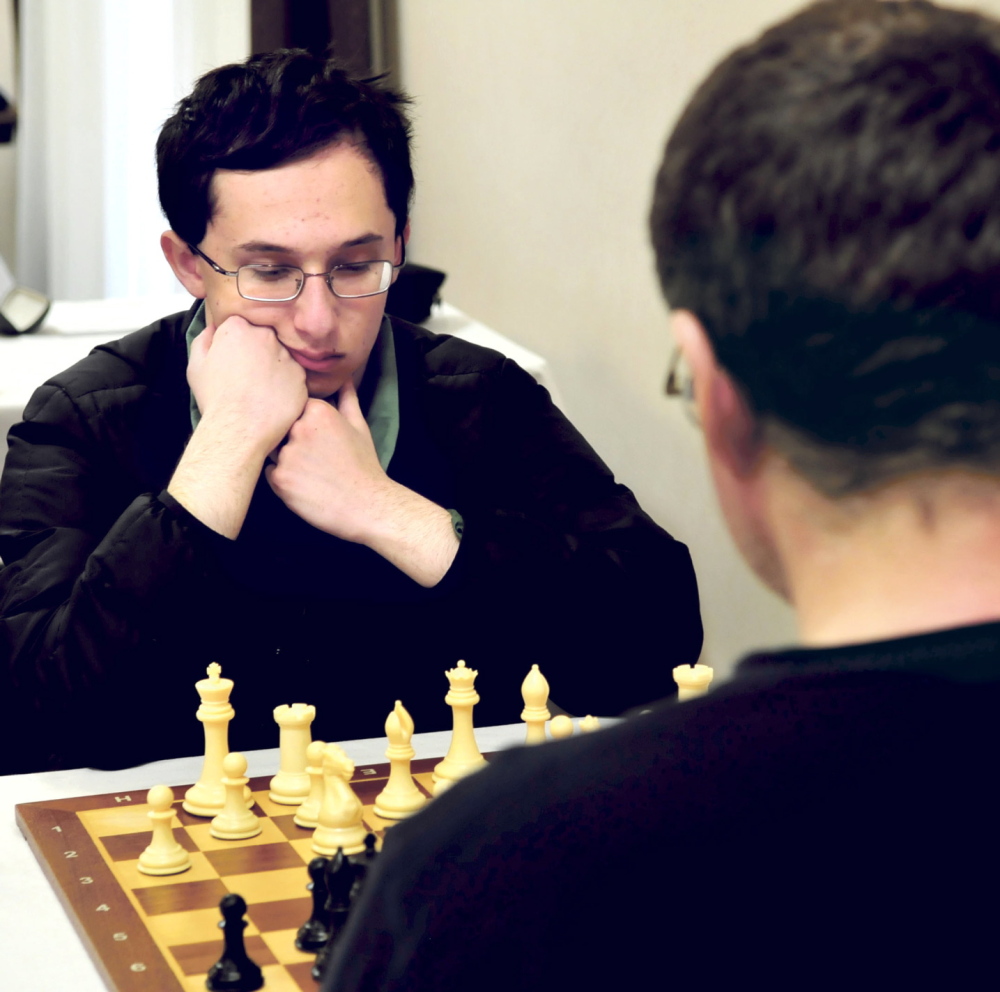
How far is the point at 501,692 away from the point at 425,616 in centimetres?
15

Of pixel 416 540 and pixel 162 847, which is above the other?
pixel 416 540

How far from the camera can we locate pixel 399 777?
1427 mm

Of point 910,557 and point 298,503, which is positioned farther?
point 298,503

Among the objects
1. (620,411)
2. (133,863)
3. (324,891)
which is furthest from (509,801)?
(620,411)

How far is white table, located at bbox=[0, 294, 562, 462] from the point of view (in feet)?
8.34

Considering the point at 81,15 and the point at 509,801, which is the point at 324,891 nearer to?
the point at 509,801

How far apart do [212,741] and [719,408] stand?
0.94 meters

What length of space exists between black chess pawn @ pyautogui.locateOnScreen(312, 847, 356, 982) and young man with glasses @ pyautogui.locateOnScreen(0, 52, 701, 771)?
62 centimetres

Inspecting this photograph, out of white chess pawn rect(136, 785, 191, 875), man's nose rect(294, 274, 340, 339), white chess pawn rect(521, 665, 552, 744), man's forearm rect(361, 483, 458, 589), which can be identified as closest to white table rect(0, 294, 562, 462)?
man's nose rect(294, 274, 340, 339)

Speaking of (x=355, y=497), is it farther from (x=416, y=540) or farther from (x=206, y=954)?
(x=206, y=954)

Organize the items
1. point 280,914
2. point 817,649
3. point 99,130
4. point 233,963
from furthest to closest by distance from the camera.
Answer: point 99,130, point 280,914, point 233,963, point 817,649

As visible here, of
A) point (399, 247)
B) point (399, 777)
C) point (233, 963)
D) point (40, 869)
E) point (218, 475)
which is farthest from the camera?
point (399, 247)

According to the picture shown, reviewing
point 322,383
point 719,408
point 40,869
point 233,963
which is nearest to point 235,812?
point 40,869

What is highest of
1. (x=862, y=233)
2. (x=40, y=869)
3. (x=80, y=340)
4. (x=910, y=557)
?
(x=862, y=233)
